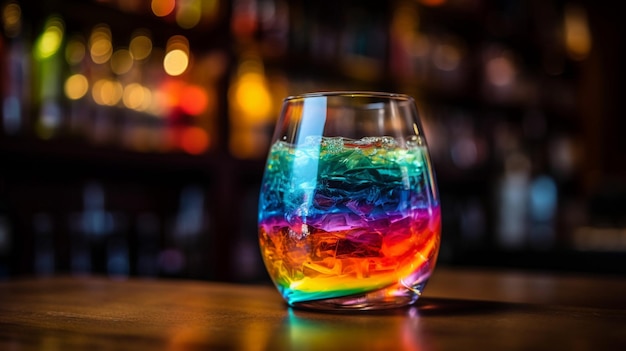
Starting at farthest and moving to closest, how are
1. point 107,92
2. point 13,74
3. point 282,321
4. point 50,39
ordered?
point 107,92 < point 50,39 < point 13,74 < point 282,321

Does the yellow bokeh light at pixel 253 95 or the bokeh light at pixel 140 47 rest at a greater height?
the bokeh light at pixel 140 47

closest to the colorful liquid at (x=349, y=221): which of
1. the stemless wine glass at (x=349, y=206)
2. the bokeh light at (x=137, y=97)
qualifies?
the stemless wine glass at (x=349, y=206)

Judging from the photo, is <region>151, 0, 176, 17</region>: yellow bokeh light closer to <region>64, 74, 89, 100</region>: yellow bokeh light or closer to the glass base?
<region>64, 74, 89, 100</region>: yellow bokeh light

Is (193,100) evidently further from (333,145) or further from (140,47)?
(333,145)

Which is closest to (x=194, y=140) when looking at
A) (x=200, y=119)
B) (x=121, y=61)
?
(x=200, y=119)

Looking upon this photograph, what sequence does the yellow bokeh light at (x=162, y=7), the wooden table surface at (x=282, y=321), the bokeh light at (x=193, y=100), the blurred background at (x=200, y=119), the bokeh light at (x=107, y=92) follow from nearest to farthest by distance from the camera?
the wooden table surface at (x=282, y=321) < the blurred background at (x=200, y=119) < the bokeh light at (x=107, y=92) < the yellow bokeh light at (x=162, y=7) < the bokeh light at (x=193, y=100)

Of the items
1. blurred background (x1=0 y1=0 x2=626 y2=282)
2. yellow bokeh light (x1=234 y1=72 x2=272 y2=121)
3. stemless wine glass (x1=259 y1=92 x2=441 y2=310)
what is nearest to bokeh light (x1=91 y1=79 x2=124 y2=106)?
blurred background (x1=0 y1=0 x2=626 y2=282)

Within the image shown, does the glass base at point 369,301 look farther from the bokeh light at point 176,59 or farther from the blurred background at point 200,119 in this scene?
the bokeh light at point 176,59
